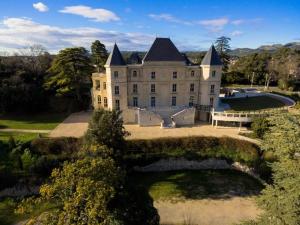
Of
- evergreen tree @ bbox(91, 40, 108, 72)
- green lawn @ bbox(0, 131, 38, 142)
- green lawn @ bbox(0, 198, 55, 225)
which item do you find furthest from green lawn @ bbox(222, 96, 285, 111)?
green lawn @ bbox(0, 198, 55, 225)

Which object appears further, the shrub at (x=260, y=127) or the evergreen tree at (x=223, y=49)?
the evergreen tree at (x=223, y=49)

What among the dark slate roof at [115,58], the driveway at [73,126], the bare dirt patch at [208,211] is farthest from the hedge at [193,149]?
the dark slate roof at [115,58]

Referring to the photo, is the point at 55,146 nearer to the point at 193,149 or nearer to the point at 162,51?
the point at 193,149

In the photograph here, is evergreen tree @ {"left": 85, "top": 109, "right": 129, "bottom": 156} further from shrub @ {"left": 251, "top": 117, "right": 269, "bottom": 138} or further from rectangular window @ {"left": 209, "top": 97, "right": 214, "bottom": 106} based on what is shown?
rectangular window @ {"left": 209, "top": 97, "right": 214, "bottom": 106}

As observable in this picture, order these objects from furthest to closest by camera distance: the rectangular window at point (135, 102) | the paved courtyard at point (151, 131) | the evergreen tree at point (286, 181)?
the rectangular window at point (135, 102) → the paved courtyard at point (151, 131) → the evergreen tree at point (286, 181)

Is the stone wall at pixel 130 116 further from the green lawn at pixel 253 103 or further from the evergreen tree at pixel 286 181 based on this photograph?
the evergreen tree at pixel 286 181

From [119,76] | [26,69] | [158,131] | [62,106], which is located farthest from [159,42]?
[26,69]
